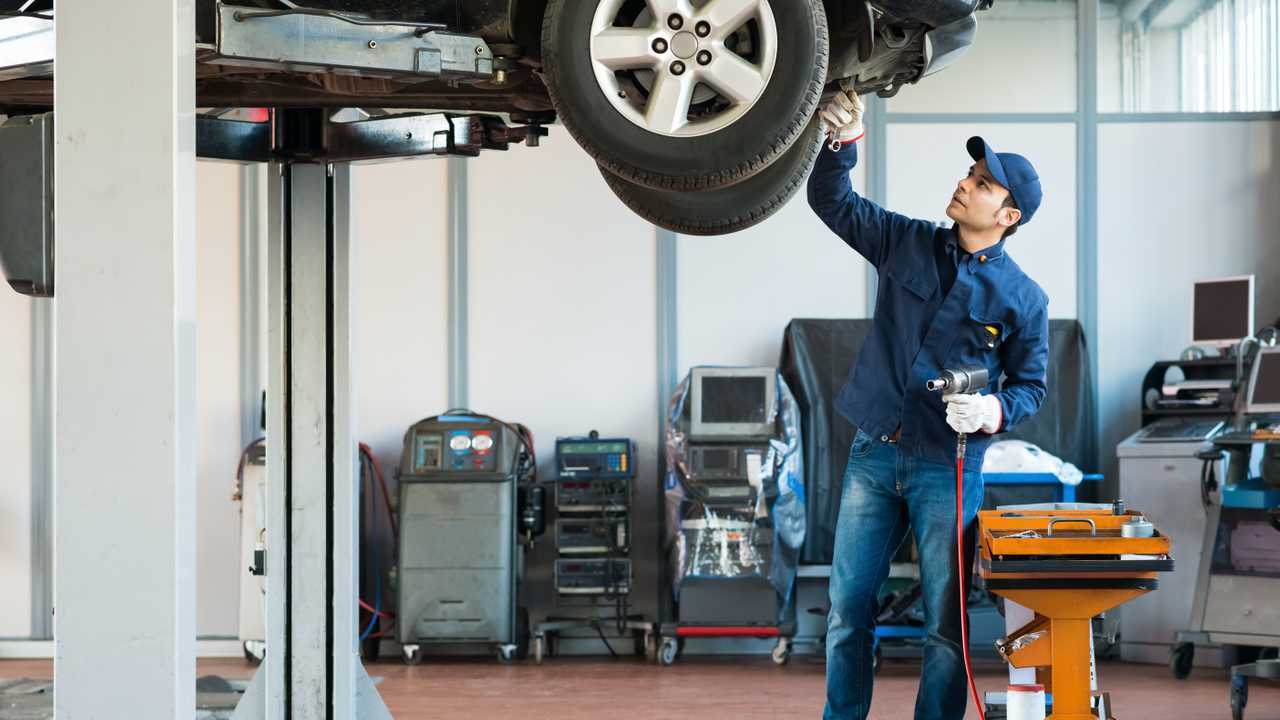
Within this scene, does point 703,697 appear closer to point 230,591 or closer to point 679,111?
point 230,591

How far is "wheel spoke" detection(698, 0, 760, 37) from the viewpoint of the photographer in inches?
109

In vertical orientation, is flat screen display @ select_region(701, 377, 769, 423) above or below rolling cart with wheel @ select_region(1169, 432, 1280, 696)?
above

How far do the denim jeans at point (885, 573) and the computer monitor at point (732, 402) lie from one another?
3075mm

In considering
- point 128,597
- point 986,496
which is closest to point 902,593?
point 986,496

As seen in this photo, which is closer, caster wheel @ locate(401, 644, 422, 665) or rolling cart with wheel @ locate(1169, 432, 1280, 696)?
rolling cart with wheel @ locate(1169, 432, 1280, 696)

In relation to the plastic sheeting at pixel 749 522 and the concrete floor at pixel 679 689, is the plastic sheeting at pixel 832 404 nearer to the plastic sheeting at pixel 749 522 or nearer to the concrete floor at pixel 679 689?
the plastic sheeting at pixel 749 522

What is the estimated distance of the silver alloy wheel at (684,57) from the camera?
2785 mm

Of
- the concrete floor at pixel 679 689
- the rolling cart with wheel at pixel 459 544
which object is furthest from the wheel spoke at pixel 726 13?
the rolling cart with wheel at pixel 459 544

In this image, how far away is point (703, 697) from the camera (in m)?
5.65

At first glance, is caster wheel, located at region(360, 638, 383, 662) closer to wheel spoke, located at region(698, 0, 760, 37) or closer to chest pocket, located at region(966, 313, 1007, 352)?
chest pocket, located at region(966, 313, 1007, 352)

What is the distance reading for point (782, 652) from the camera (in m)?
6.54

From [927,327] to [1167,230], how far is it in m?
4.20

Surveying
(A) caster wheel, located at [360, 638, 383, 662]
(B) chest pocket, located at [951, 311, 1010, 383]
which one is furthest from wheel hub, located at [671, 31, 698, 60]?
(A) caster wheel, located at [360, 638, 383, 662]

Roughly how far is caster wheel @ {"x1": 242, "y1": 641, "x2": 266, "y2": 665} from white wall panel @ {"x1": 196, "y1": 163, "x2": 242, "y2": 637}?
328 mm
